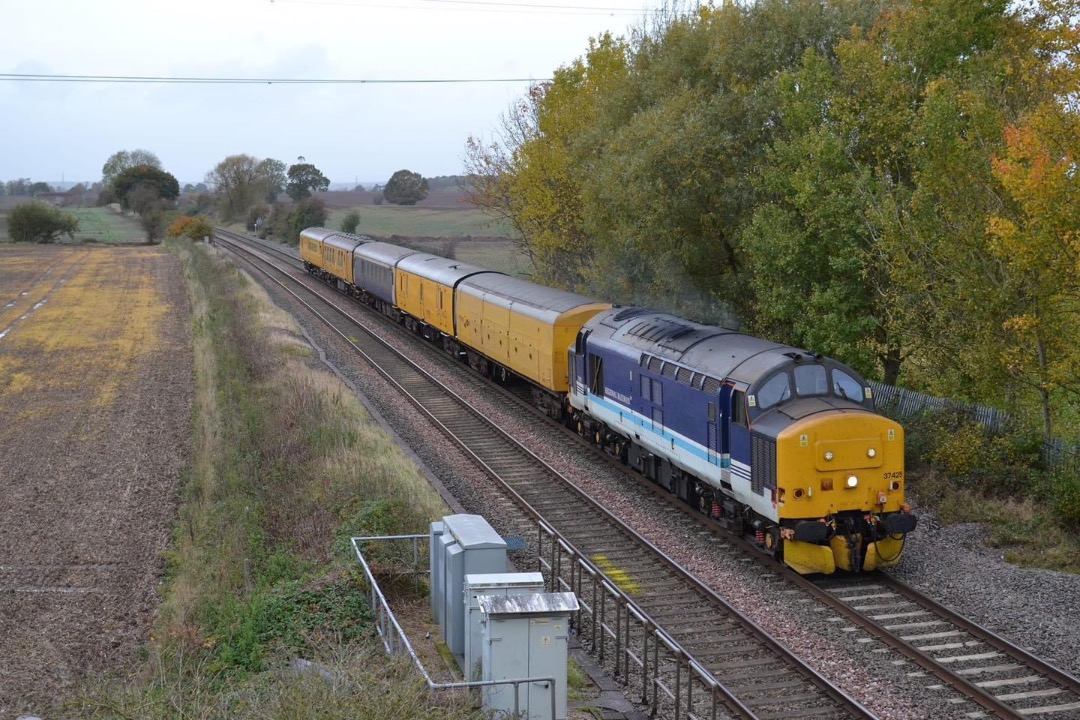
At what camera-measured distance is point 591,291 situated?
39312mm

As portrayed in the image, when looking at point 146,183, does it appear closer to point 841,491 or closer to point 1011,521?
point 1011,521

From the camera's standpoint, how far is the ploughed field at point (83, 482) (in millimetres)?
13859

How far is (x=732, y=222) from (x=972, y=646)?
16560 mm

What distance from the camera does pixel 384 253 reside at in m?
46.7

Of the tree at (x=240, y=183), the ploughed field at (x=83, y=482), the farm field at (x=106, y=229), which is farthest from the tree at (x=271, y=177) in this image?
the ploughed field at (x=83, y=482)

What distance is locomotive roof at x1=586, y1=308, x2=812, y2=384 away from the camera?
16641mm

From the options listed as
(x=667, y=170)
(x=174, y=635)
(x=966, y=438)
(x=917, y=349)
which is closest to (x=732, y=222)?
(x=667, y=170)

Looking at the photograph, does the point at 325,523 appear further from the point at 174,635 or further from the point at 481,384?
the point at 481,384

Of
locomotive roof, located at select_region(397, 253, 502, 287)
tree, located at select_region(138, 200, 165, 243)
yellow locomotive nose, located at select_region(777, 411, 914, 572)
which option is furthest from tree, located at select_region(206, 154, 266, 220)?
yellow locomotive nose, located at select_region(777, 411, 914, 572)

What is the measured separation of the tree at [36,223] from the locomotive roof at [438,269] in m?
66.5

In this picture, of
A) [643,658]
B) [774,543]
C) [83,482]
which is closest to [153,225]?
[83,482]

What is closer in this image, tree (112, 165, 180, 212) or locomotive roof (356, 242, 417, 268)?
locomotive roof (356, 242, 417, 268)

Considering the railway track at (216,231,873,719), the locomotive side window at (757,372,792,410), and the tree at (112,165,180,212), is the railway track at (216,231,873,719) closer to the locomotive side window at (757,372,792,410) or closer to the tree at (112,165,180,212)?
the locomotive side window at (757,372,792,410)

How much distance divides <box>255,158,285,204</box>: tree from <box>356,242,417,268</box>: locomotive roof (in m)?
88.5
